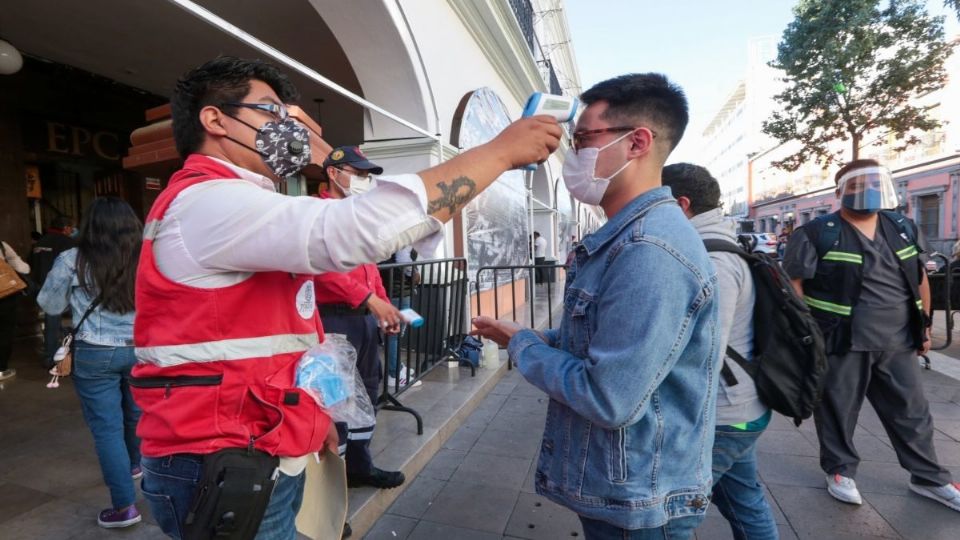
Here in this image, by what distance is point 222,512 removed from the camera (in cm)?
107

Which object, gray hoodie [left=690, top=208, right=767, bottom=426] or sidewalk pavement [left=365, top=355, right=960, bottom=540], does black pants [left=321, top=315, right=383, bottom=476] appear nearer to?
sidewalk pavement [left=365, top=355, right=960, bottom=540]

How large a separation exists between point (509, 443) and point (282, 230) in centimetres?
332

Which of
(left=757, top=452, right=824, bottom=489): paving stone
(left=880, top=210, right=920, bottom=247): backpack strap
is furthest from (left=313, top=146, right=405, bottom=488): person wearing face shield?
(left=880, top=210, right=920, bottom=247): backpack strap

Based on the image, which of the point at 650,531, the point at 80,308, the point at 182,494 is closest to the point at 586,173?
the point at 650,531

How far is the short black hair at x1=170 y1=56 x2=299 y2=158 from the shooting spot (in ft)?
3.88

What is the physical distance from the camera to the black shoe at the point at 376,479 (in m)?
2.84

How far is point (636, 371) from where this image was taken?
1.13m

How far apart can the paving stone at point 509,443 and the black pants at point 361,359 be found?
105cm

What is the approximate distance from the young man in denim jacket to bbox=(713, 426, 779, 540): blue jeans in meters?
0.67

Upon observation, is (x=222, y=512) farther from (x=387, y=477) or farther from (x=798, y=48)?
(x=798, y=48)

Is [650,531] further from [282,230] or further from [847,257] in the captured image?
[847,257]

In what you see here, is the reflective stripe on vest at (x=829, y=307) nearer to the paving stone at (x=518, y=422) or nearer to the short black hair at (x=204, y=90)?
the paving stone at (x=518, y=422)

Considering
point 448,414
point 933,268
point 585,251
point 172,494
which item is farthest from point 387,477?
point 933,268

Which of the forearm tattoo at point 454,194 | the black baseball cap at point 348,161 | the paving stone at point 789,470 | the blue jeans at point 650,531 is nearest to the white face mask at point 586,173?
the forearm tattoo at point 454,194
